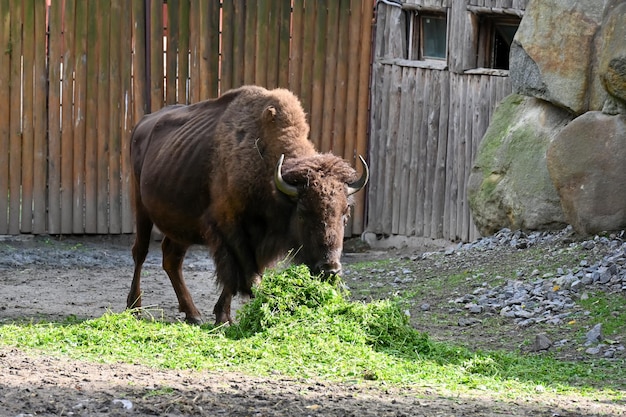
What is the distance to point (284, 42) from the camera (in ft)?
45.3

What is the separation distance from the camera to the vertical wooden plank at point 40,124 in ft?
43.5

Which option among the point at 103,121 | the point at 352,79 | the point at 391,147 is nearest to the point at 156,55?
the point at 103,121

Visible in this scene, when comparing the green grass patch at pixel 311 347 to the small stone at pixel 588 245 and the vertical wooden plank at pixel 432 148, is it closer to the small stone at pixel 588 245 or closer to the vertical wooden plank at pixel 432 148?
the small stone at pixel 588 245

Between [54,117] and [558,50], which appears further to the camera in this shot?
[54,117]

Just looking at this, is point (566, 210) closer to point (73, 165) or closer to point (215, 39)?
point (215, 39)

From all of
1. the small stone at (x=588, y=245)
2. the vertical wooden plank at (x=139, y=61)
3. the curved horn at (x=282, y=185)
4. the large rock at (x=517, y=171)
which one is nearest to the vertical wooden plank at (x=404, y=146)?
the large rock at (x=517, y=171)

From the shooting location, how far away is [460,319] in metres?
8.91

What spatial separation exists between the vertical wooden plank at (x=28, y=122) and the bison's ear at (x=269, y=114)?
560 cm

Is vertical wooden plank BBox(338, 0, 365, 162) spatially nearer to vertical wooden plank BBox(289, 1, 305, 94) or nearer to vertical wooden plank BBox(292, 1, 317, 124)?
vertical wooden plank BBox(292, 1, 317, 124)

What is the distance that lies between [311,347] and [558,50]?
5163 millimetres

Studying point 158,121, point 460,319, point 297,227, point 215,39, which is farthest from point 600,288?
point 215,39

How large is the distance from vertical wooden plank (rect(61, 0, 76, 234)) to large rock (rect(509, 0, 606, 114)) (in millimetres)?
5630

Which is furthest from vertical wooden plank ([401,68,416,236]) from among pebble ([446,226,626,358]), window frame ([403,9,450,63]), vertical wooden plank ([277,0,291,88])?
pebble ([446,226,626,358])

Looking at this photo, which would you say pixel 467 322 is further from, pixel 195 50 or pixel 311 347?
pixel 195 50
